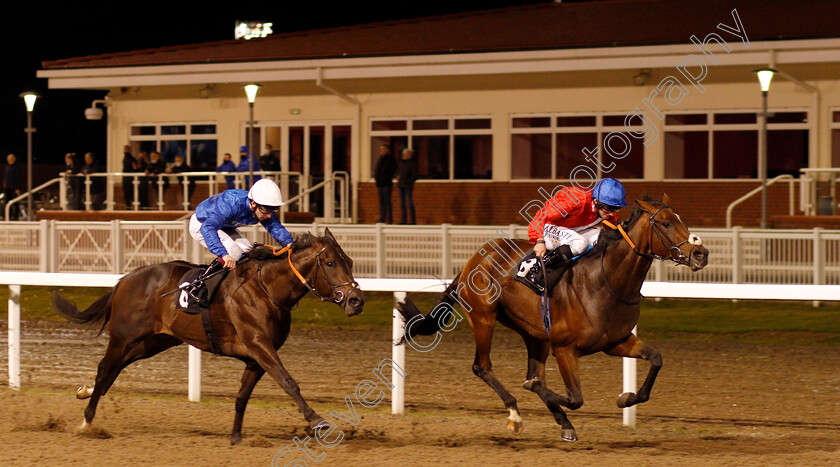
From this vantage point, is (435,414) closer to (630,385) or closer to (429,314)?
(429,314)

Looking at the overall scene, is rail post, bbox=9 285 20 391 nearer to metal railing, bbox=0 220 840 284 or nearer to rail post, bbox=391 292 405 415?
rail post, bbox=391 292 405 415

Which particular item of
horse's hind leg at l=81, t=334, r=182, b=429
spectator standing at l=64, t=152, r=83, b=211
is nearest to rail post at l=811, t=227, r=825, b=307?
horse's hind leg at l=81, t=334, r=182, b=429

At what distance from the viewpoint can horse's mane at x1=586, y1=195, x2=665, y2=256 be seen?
611 cm

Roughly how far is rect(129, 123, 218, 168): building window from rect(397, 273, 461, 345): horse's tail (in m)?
15.5

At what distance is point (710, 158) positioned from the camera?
1897cm

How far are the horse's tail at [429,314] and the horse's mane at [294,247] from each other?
3.44 ft

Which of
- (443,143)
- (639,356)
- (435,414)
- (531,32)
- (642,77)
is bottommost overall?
(435,414)

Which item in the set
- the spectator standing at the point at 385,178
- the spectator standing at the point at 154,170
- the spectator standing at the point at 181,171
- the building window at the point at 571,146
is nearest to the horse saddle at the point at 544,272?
the spectator standing at the point at 385,178

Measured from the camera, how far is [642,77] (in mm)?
18516

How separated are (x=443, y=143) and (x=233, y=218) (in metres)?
14.2

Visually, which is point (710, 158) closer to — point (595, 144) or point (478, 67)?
point (595, 144)

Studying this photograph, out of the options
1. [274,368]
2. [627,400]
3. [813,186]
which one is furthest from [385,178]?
[627,400]

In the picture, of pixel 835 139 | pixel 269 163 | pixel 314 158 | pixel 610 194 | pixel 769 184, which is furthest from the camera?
pixel 314 158

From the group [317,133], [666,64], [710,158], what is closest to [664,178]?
[710,158]
